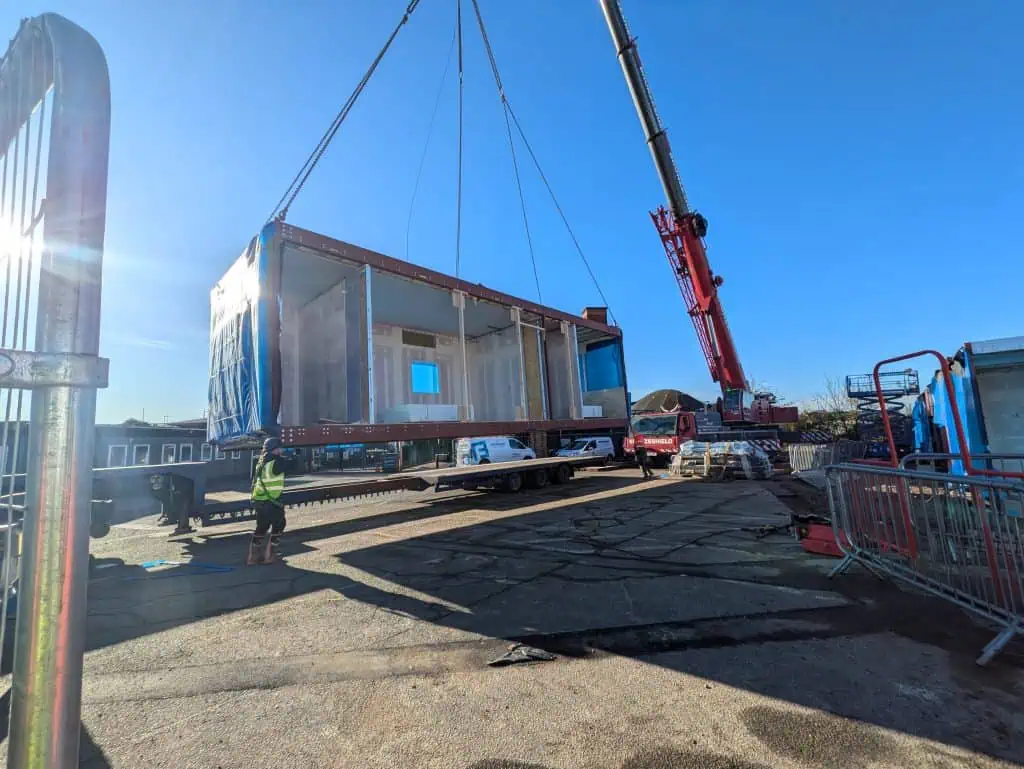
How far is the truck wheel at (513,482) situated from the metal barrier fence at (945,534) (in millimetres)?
8461

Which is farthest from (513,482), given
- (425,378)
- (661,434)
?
(661,434)

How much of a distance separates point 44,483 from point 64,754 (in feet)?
1.93

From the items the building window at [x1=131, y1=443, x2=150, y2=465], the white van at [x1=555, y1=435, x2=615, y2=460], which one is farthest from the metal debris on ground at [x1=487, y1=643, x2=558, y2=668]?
the building window at [x1=131, y1=443, x2=150, y2=465]

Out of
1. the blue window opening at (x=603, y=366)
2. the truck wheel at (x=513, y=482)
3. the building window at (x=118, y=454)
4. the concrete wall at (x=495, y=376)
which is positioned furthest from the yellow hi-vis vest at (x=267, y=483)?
the building window at (x=118, y=454)

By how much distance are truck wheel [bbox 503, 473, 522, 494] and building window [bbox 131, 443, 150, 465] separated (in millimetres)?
18665

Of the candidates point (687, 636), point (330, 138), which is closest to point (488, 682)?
point (687, 636)

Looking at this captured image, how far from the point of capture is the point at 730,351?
64.3ft

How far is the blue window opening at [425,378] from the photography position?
1288 cm

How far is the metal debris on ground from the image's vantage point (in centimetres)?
335

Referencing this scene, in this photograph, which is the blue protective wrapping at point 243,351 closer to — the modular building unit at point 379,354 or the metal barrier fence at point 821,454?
the modular building unit at point 379,354

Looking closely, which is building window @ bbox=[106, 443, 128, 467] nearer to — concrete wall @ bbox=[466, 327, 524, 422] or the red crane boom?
concrete wall @ bbox=[466, 327, 524, 422]

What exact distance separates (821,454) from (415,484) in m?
13.8

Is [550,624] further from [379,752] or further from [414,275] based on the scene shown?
[414,275]

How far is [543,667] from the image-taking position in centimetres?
327
